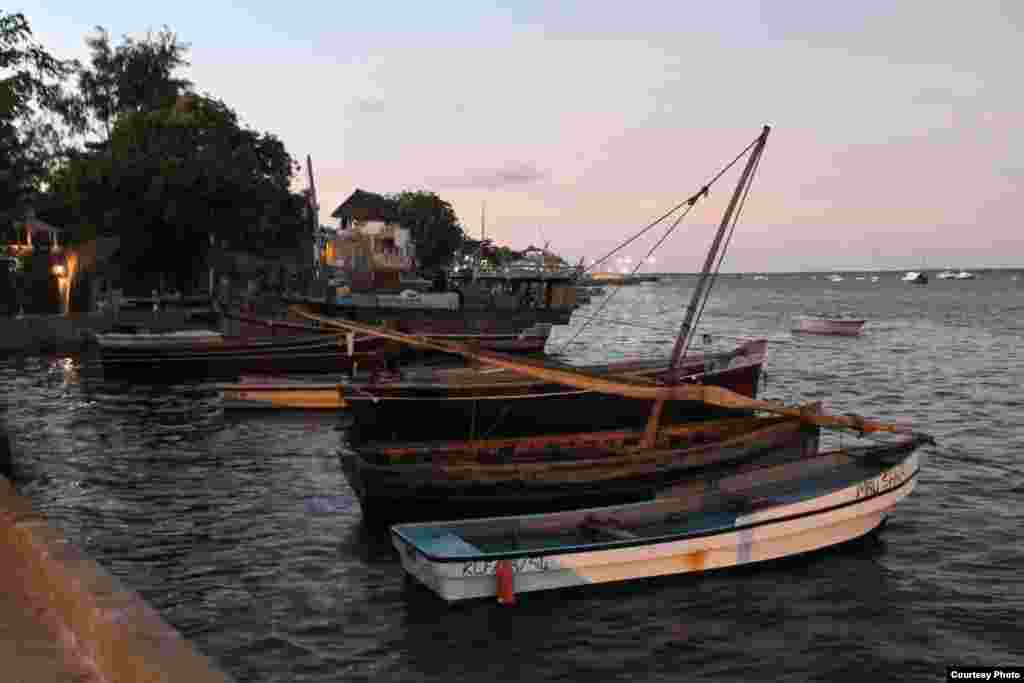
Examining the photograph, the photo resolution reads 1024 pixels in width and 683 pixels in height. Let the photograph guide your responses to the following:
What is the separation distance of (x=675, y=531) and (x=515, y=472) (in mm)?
3138

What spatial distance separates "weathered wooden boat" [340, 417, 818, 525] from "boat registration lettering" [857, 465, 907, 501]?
9.14ft

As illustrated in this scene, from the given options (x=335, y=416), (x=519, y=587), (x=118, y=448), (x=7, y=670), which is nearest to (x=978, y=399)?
(x=335, y=416)

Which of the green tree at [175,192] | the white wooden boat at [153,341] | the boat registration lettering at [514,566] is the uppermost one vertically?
the green tree at [175,192]

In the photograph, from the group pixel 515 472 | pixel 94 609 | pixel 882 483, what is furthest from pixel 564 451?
pixel 94 609

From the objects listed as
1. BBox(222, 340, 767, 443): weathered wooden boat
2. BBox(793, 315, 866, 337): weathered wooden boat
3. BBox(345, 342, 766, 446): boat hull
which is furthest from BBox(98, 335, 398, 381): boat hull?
BBox(793, 315, 866, 337): weathered wooden boat

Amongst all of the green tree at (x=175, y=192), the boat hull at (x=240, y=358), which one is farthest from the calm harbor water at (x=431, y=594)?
the green tree at (x=175, y=192)

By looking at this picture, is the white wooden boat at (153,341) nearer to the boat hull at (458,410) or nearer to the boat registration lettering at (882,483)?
the boat hull at (458,410)

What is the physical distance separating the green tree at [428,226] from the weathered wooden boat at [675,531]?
356 feet

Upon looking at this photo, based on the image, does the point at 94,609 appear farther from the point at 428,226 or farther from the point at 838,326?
the point at 428,226

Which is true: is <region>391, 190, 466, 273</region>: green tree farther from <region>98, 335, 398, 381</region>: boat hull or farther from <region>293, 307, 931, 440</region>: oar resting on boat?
<region>293, 307, 931, 440</region>: oar resting on boat

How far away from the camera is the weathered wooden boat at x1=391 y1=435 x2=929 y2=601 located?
11453mm

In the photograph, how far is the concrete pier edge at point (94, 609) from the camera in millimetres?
4316

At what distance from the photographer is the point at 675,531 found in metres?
12.9

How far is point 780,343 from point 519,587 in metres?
54.5
